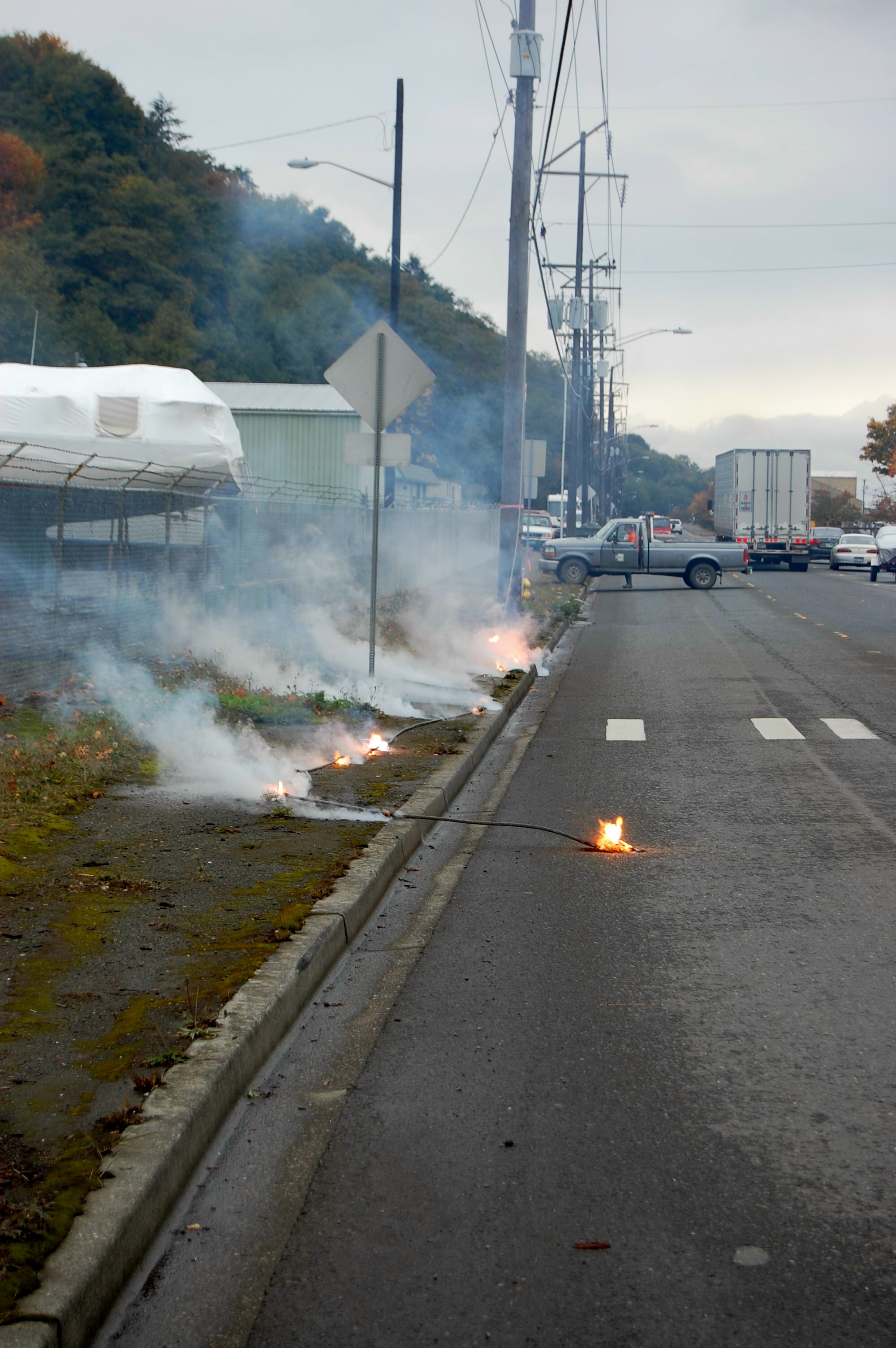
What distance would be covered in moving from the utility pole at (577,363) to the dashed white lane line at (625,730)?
109 ft

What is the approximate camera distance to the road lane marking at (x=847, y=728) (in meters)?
11.5

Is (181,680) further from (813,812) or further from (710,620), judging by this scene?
(710,620)

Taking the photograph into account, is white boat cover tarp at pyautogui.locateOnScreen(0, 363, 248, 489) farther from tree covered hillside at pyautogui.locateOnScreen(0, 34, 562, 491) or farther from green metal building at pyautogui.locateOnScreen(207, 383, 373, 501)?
tree covered hillside at pyautogui.locateOnScreen(0, 34, 562, 491)

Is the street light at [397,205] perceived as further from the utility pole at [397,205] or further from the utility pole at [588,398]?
the utility pole at [588,398]

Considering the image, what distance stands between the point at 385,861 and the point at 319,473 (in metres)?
40.5

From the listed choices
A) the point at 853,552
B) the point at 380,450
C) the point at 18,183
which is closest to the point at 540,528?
the point at 853,552

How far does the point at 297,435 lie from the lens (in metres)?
45.9

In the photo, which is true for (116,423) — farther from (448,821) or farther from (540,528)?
(540,528)

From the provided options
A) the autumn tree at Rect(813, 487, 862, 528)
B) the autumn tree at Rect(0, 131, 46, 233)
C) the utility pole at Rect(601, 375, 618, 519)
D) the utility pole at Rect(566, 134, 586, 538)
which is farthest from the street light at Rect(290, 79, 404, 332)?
the autumn tree at Rect(813, 487, 862, 528)

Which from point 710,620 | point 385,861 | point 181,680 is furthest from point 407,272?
point 385,861

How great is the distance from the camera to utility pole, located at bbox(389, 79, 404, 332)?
29.2m

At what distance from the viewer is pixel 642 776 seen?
31.8 feet

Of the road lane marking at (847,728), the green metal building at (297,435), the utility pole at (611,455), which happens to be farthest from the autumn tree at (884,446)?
the road lane marking at (847,728)

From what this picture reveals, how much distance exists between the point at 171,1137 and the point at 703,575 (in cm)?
3271
